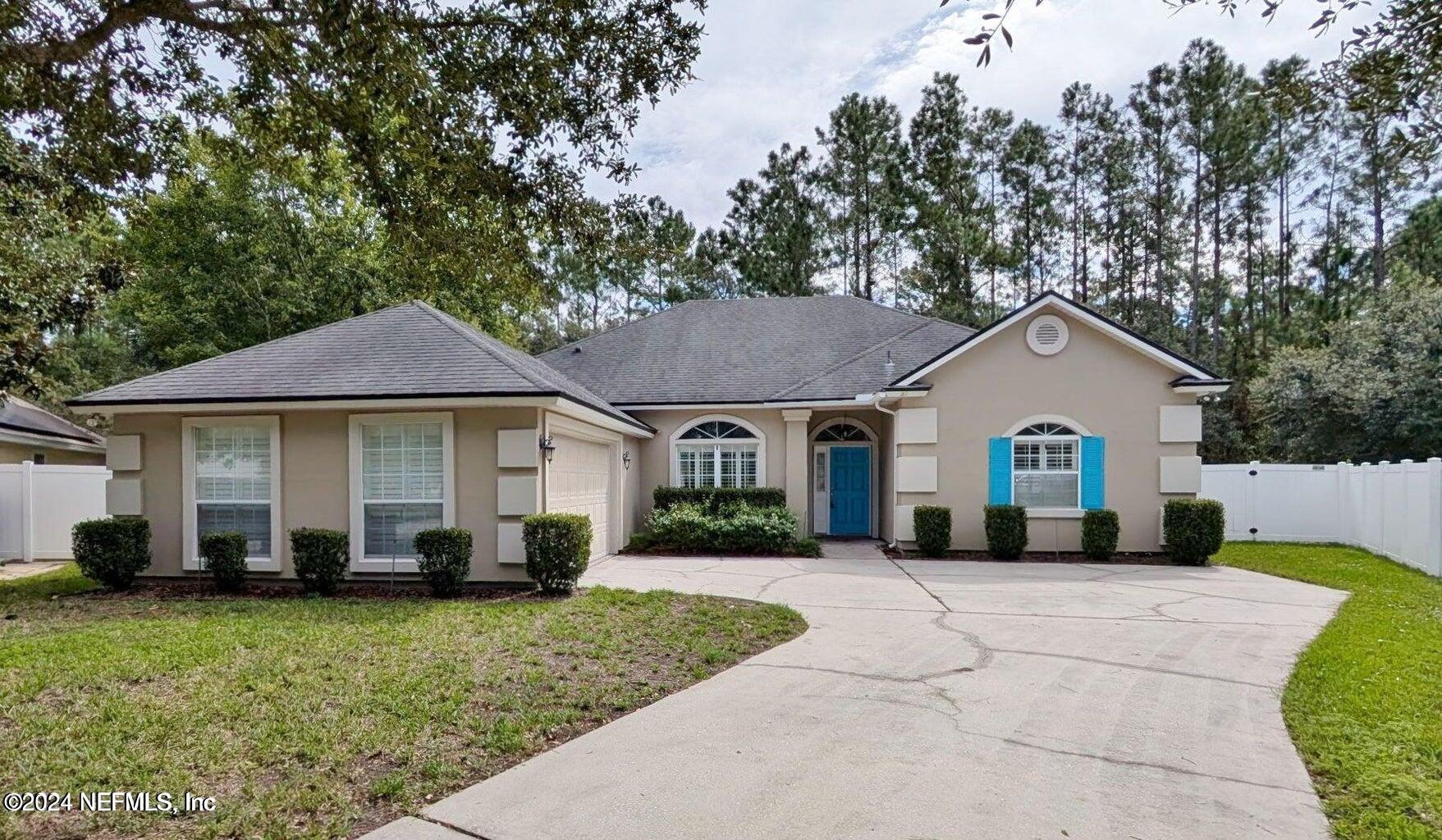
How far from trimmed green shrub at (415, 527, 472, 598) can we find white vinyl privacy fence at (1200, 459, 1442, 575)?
13838mm

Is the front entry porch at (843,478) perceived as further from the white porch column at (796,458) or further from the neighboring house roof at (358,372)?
the neighboring house roof at (358,372)

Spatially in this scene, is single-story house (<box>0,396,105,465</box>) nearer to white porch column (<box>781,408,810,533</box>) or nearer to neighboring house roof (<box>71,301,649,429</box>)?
neighboring house roof (<box>71,301,649,429</box>)

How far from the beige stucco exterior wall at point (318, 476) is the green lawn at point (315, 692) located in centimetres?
134

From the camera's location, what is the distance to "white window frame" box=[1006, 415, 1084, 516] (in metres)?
12.5

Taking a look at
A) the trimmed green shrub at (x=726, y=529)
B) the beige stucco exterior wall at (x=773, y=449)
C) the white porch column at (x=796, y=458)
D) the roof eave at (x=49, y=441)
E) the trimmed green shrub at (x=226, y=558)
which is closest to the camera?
the trimmed green shrub at (x=226, y=558)

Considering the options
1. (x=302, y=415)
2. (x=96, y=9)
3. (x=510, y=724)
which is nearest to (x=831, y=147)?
(x=302, y=415)

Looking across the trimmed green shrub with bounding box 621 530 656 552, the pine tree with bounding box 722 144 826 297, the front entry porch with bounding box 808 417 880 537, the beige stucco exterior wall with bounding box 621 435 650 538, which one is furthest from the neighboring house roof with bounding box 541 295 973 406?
the pine tree with bounding box 722 144 826 297

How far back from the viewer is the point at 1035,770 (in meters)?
3.72

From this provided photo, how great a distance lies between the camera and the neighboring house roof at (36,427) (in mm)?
14707

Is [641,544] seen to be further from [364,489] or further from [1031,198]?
[1031,198]

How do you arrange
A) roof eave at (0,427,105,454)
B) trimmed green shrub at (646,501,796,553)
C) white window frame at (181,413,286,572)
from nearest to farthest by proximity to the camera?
white window frame at (181,413,286,572) → trimmed green shrub at (646,501,796,553) → roof eave at (0,427,105,454)

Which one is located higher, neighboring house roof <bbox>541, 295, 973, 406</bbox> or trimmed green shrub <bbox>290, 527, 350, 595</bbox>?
neighboring house roof <bbox>541, 295, 973, 406</bbox>

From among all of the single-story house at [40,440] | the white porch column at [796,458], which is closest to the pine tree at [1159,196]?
the white porch column at [796,458]

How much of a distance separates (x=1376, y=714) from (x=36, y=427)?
72.9 ft
